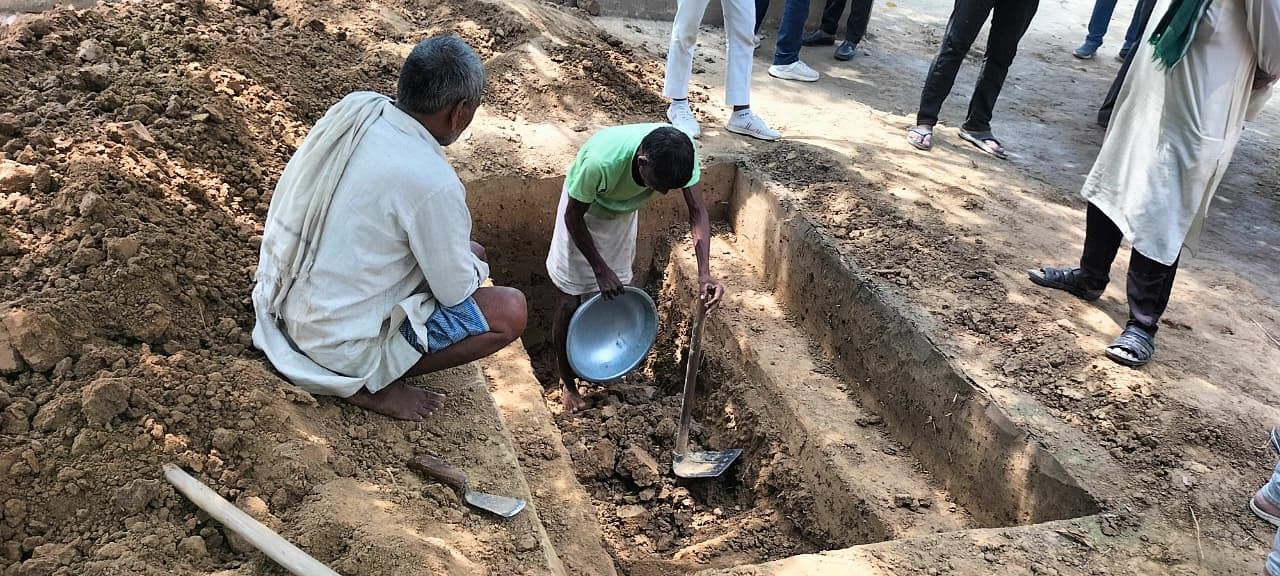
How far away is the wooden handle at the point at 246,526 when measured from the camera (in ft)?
6.31

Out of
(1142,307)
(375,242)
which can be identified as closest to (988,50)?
(1142,307)

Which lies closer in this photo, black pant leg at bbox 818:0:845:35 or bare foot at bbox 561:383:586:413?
bare foot at bbox 561:383:586:413

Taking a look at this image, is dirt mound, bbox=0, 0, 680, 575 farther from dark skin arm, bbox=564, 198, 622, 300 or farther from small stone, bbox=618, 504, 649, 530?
small stone, bbox=618, 504, 649, 530

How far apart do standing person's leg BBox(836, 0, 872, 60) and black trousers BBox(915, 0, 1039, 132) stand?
1776 mm

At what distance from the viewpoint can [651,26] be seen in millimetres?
7273

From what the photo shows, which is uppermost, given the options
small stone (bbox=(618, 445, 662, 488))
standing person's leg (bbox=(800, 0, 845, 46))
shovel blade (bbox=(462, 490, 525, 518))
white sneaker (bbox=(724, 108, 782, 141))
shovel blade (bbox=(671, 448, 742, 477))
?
standing person's leg (bbox=(800, 0, 845, 46))

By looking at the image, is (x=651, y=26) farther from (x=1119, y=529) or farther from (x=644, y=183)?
(x=1119, y=529)

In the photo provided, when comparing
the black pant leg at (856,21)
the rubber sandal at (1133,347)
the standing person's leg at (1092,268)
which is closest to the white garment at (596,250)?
the standing person's leg at (1092,268)

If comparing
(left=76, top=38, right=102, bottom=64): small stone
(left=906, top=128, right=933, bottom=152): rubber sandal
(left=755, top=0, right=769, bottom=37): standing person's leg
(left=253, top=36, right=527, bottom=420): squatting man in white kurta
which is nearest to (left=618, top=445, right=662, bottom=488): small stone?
(left=253, top=36, right=527, bottom=420): squatting man in white kurta

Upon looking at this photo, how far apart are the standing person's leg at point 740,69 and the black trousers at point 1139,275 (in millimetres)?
2199

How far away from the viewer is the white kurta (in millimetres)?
2857

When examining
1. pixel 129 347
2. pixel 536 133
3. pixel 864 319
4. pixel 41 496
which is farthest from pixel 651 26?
pixel 41 496

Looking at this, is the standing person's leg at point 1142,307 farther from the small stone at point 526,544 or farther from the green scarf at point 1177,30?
the small stone at point 526,544

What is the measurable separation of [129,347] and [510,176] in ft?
7.87
